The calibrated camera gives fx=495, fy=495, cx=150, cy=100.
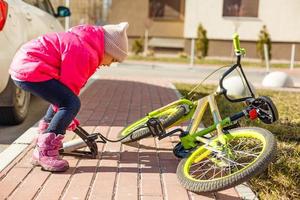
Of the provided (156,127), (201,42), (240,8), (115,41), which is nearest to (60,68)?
(115,41)

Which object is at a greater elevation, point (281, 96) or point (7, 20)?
point (7, 20)

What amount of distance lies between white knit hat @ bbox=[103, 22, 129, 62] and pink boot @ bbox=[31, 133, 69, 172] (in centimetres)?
81

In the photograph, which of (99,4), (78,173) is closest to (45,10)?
(78,173)

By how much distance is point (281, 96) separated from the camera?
9883mm

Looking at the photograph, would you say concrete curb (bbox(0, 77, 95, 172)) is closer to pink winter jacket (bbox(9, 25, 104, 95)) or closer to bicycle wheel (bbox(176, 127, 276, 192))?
pink winter jacket (bbox(9, 25, 104, 95))

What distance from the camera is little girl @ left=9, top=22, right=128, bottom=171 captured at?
12.8 feet

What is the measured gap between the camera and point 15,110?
582 cm

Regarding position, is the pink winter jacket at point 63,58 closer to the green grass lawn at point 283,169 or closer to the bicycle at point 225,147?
the bicycle at point 225,147

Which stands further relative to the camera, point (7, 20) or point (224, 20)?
point (224, 20)

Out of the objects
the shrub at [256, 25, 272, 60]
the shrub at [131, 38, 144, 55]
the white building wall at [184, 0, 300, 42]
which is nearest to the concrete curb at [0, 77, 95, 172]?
the shrub at [256, 25, 272, 60]

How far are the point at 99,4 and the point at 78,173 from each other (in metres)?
27.1

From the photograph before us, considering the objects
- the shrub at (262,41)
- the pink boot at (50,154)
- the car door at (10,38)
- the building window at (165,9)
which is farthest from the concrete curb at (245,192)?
the building window at (165,9)

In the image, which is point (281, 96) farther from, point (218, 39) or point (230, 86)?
point (218, 39)

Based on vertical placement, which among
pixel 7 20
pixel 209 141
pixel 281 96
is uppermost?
pixel 7 20
